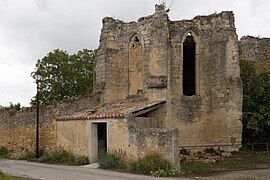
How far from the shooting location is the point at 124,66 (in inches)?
1009

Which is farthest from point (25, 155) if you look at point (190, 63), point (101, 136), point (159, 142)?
point (190, 63)

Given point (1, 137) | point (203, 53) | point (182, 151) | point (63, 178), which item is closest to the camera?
point (63, 178)

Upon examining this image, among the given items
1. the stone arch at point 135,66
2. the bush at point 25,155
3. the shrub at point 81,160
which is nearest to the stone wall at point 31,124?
the bush at point 25,155

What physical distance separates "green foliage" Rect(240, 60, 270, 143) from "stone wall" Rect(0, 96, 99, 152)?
Result: 8.72 metres

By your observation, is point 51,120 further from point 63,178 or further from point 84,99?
point 63,178

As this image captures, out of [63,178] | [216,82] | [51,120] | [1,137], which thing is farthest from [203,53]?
[1,137]

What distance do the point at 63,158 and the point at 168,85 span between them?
667 cm

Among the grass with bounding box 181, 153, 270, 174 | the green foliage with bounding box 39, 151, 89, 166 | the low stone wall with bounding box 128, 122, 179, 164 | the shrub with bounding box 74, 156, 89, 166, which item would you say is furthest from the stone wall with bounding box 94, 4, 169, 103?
the low stone wall with bounding box 128, 122, 179, 164

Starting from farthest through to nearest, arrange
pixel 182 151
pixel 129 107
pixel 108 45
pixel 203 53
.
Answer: pixel 108 45 → pixel 203 53 → pixel 182 151 → pixel 129 107

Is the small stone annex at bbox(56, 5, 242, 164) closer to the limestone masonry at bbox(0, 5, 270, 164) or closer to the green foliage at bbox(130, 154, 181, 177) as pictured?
the limestone masonry at bbox(0, 5, 270, 164)

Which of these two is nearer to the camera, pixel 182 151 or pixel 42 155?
pixel 182 151

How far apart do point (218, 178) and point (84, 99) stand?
11565mm

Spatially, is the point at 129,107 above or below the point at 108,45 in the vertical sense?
below

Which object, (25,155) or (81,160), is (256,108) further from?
(25,155)
